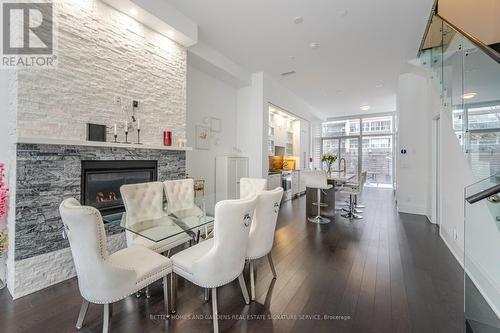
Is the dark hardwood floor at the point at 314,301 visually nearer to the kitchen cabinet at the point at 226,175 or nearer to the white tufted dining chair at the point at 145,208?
the white tufted dining chair at the point at 145,208

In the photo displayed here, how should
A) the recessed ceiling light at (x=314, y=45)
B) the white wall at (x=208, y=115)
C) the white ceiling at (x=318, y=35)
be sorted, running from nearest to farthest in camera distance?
1. the white ceiling at (x=318, y=35)
2. the recessed ceiling light at (x=314, y=45)
3. the white wall at (x=208, y=115)

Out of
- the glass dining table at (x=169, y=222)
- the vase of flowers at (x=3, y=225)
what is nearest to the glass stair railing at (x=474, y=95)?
the glass dining table at (x=169, y=222)

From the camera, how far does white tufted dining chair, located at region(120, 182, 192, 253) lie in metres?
2.32

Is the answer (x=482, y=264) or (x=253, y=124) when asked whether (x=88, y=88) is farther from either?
(x=482, y=264)

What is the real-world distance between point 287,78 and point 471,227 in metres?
5.02

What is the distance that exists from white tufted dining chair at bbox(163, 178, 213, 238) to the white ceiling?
105 inches

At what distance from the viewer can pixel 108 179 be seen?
2.96 meters

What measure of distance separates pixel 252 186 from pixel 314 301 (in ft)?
5.64

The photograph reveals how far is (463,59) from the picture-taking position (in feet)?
8.23

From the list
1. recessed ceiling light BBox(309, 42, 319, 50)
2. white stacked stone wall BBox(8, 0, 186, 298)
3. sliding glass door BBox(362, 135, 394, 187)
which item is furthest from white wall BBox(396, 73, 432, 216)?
white stacked stone wall BBox(8, 0, 186, 298)

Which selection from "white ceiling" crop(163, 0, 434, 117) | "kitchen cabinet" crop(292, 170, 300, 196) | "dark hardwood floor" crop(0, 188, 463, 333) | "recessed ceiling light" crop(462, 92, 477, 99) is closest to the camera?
"dark hardwood floor" crop(0, 188, 463, 333)

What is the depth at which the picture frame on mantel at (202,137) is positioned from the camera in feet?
15.8

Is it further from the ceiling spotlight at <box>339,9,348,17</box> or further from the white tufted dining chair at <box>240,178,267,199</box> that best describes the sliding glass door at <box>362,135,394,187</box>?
the white tufted dining chair at <box>240,178,267,199</box>

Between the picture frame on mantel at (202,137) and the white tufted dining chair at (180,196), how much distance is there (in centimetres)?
172
